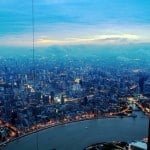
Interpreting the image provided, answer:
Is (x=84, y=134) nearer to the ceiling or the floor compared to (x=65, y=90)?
nearer to the floor

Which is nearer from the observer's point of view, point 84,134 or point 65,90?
point 84,134

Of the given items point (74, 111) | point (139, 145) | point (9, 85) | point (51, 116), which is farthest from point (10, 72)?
point (139, 145)

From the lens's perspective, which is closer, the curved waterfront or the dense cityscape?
the curved waterfront

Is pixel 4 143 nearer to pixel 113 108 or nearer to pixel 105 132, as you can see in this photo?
pixel 105 132

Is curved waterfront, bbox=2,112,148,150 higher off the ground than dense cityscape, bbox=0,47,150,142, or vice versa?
dense cityscape, bbox=0,47,150,142
